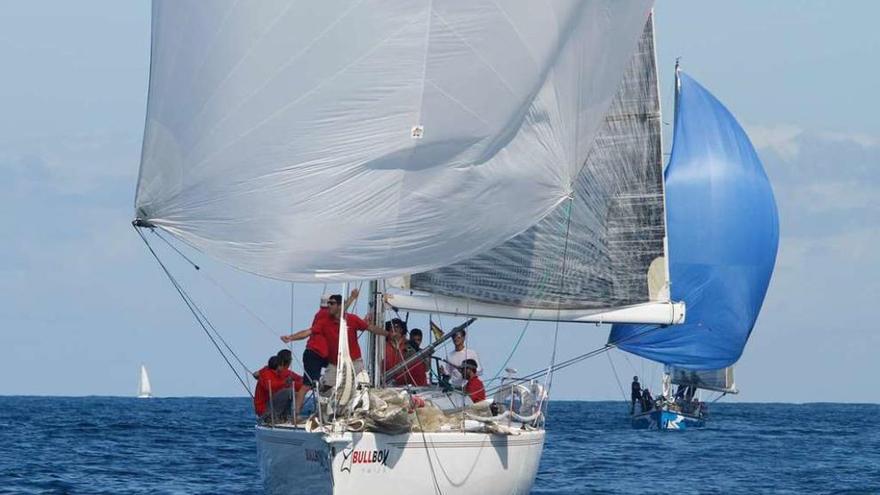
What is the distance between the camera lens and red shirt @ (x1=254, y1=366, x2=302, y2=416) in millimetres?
20312

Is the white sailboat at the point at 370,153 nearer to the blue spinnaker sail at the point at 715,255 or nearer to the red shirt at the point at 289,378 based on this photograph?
the red shirt at the point at 289,378

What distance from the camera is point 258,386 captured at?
2059cm

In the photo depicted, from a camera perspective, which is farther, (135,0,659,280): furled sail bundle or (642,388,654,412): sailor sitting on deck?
(642,388,654,412): sailor sitting on deck

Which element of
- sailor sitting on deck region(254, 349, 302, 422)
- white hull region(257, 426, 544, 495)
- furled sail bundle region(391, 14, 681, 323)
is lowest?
white hull region(257, 426, 544, 495)

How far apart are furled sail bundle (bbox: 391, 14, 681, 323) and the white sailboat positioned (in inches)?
151

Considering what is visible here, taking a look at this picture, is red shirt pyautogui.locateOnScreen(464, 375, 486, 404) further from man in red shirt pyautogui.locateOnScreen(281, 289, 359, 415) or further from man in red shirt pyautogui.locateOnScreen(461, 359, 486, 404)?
man in red shirt pyautogui.locateOnScreen(281, 289, 359, 415)

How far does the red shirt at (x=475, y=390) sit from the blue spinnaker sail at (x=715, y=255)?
18.5m

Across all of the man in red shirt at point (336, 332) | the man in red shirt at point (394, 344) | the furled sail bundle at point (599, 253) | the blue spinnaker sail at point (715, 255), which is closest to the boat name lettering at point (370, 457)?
the man in red shirt at point (336, 332)

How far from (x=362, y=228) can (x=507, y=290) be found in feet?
20.8

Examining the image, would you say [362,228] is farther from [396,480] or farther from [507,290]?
[507,290]

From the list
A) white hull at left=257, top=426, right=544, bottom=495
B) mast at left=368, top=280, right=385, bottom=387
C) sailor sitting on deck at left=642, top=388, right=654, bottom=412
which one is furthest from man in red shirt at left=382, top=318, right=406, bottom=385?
sailor sitting on deck at left=642, top=388, right=654, bottom=412

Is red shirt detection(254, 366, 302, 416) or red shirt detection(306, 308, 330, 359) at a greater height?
red shirt detection(306, 308, 330, 359)

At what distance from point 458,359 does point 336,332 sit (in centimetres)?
292

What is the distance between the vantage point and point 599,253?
2511 cm
